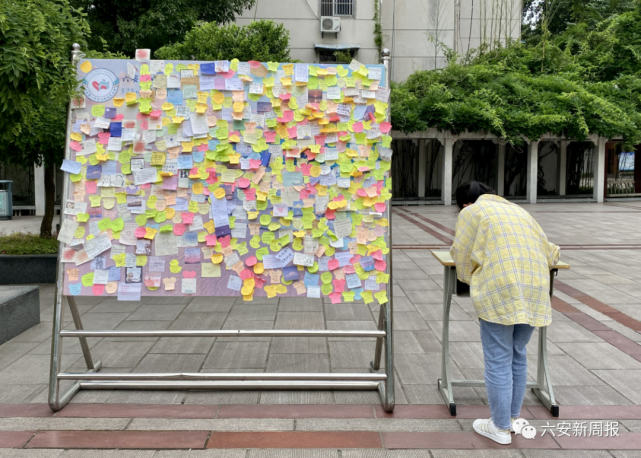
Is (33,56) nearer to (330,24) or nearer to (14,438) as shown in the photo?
(14,438)

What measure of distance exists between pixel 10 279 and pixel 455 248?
6104mm

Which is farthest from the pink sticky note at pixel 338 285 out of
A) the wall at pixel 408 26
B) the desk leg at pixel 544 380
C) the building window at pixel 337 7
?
the building window at pixel 337 7

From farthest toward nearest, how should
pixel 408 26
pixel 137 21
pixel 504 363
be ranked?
1. pixel 408 26
2. pixel 137 21
3. pixel 504 363

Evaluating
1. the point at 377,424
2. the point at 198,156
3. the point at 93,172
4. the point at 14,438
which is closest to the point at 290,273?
the point at 198,156

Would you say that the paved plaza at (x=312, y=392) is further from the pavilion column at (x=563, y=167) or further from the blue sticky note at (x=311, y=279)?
the pavilion column at (x=563, y=167)

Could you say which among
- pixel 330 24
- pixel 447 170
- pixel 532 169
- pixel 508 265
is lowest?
pixel 508 265

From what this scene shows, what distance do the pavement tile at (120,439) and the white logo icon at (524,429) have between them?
1.79m

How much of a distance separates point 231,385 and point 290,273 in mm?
882

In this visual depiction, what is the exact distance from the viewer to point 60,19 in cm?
383

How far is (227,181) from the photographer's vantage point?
352 cm

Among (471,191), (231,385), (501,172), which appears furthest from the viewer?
(501,172)

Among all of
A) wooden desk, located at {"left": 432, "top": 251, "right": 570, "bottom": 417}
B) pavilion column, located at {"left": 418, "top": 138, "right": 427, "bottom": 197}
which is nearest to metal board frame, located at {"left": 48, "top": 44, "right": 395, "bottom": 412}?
wooden desk, located at {"left": 432, "top": 251, "right": 570, "bottom": 417}

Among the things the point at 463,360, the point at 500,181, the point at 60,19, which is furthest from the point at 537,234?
the point at 500,181

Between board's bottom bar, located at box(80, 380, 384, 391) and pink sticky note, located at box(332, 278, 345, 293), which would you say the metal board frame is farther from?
pink sticky note, located at box(332, 278, 345, 293)
